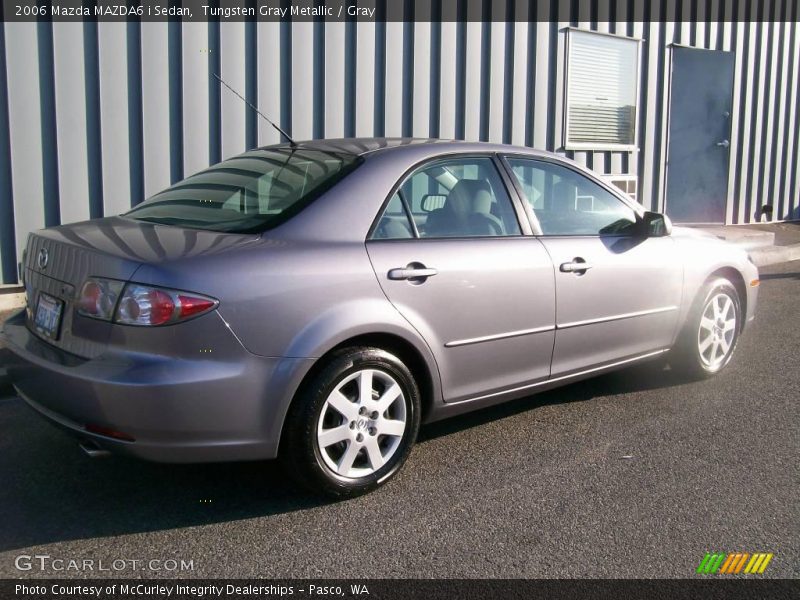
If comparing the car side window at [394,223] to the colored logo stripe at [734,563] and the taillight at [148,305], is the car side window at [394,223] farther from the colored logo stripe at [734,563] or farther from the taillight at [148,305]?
the colored logo stripe at [734,563]

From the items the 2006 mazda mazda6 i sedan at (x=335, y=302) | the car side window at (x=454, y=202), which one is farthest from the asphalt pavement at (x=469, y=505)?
the car side window at (x=454, y=202)

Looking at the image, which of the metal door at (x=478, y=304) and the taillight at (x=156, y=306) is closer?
the taillight at (x=156, y=306)

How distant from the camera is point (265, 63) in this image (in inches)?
290

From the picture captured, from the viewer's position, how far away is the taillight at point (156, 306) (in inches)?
118

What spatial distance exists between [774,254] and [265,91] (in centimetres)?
650

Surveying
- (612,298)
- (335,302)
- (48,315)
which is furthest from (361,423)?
(612,298)

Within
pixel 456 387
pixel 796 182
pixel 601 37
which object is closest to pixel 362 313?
pixel 456 387

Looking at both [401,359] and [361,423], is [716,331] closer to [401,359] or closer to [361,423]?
[401,359]

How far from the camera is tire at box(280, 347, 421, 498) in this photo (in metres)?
3.30

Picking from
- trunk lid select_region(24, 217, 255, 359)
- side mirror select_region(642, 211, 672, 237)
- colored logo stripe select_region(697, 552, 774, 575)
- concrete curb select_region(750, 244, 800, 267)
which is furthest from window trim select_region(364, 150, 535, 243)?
concrete curb select_region(750, 244, 800, 267)

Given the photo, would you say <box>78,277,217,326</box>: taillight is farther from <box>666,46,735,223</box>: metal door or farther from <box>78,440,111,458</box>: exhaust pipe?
<box>666,46,735,223</box>: metal door

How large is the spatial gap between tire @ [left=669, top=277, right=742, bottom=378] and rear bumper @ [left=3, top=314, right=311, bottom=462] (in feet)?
9.06

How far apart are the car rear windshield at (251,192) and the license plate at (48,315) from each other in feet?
1.95

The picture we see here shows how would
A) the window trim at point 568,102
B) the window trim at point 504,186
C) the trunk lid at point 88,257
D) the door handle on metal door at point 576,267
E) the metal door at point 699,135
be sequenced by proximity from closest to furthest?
the trunk lid at point 88,257 < the window trim at point 504,186 < the door handle on metal door at point 576,267 < the window trim at point 568,102 < the metal door at point 699,135
